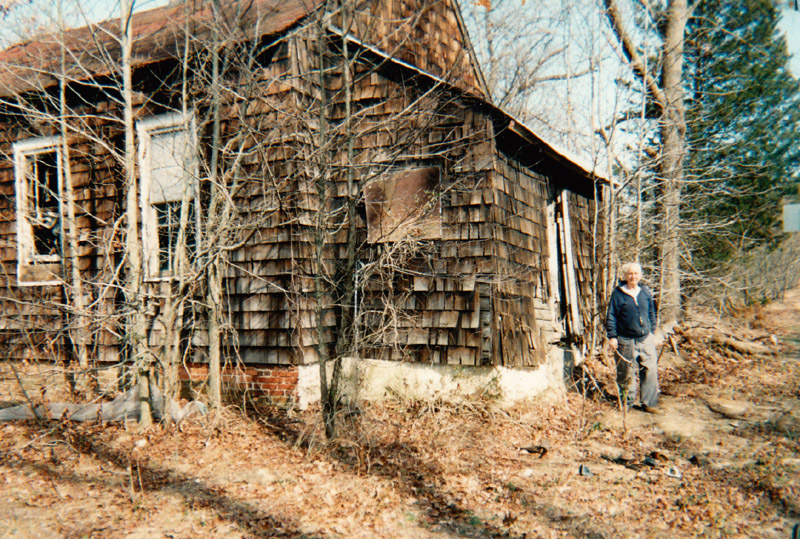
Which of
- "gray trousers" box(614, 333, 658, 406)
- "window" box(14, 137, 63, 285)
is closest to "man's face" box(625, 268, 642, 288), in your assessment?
"gray trousers" box(614, 333, 658, 406)

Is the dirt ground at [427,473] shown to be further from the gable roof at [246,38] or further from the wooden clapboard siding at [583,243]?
the gable roof at [246,38]

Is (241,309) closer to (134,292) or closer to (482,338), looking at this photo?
(134,292)

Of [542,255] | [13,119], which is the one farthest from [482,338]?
[13,119]

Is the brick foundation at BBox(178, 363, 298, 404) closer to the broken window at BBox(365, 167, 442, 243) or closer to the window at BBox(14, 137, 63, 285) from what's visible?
the broken window at BBox(365, 167, 442, 243)

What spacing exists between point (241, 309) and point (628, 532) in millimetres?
4915

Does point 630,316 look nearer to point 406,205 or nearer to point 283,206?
point 406,205

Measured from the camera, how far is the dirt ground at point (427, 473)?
3930 millimetres

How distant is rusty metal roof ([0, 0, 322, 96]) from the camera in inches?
234

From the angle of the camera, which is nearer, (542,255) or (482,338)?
(482,338)

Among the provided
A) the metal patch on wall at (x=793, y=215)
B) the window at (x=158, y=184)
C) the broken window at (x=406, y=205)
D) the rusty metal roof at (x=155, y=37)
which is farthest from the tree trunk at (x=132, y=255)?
the metal patch on wall at (x=793, y=215)

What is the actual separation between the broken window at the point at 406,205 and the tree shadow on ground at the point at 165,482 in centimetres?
345

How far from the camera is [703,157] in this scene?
14789mm

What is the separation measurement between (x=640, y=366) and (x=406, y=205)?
360 centimetres

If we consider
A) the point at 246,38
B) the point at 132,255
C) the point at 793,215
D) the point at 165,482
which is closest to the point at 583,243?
the point at 793,215
